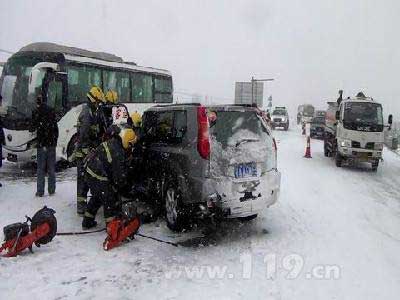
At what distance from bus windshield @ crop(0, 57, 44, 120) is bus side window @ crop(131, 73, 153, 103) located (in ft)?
15.4

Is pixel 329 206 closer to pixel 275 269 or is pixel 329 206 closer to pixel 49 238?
pixel 275 269

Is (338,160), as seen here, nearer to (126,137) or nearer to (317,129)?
(126,137)

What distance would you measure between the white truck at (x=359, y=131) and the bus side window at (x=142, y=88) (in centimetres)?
787

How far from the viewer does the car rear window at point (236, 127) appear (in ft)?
20.7

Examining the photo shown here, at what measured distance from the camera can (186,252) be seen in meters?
5.91

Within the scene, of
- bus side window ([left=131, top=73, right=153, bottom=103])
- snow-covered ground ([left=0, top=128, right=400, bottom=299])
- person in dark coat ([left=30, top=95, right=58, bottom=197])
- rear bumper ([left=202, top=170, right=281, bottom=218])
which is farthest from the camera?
bus side window ([left=131, top=73, right=153, bottom=103])

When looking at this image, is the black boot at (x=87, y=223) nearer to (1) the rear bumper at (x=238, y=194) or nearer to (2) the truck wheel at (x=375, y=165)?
(1) the rear bumper at (x=238, y=194)

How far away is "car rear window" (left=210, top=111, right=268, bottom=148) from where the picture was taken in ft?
20.7

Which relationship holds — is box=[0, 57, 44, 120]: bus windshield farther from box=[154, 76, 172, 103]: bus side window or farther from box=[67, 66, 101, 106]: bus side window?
box=[154, 76, 172, 103]: bus side window

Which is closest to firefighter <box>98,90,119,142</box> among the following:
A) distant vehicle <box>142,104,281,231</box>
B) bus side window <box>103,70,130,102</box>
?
distant vehicle <box>142,104,281,231</box>

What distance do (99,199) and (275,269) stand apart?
3.00 meters

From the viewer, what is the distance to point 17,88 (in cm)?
1270

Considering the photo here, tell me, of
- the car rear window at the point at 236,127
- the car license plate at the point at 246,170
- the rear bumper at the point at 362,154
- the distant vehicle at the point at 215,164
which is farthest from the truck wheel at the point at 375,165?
the car license plate at the point at 246,170

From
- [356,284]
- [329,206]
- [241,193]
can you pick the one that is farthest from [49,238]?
[329,206]
